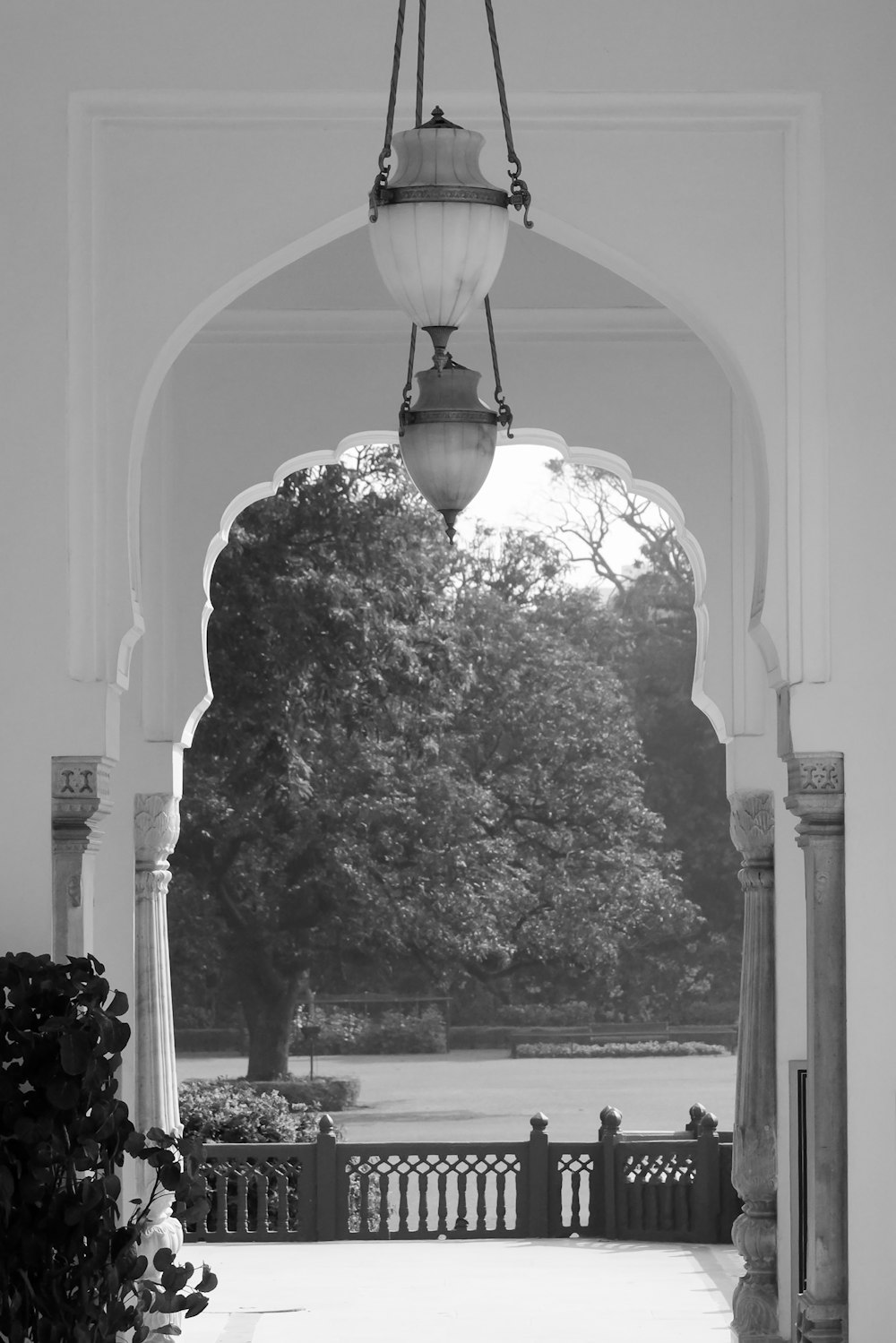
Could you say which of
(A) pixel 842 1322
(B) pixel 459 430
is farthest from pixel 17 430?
(A) pixel 842 1322

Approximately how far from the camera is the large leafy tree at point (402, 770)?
1767 centimetres

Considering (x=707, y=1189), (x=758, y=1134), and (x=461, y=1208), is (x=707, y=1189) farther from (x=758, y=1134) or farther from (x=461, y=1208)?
(x=758, y=1134)

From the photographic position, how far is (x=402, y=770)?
21312 millimetres

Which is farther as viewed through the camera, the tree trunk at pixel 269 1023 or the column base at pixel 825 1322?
the tree trunk at pixel 269 1023

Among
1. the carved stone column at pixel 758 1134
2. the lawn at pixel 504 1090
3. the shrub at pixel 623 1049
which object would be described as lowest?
the lawn at pixel 504 1090

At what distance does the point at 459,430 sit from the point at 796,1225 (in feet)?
12.4

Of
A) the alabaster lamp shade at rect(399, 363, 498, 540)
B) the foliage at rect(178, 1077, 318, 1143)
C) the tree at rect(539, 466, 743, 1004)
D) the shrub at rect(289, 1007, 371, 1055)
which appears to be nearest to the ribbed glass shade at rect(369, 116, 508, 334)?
the alabaster lamp shade at rect(399, 363, 498, 540)

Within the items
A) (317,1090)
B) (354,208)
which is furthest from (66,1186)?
(317,1090)

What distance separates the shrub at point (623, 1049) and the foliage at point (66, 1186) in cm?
1992

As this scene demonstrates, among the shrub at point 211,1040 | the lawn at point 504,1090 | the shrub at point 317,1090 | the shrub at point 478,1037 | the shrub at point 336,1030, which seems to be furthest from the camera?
the shrub at point 478,1037

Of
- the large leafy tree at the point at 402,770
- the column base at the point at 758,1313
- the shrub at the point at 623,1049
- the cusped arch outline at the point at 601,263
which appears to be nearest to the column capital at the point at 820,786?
the cusped arch outline at the point at 601,263

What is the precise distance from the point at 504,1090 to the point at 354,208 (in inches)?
747

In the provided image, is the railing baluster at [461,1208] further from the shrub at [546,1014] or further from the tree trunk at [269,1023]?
the shrub at [546,1014]

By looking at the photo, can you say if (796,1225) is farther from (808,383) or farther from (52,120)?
(52,120)
